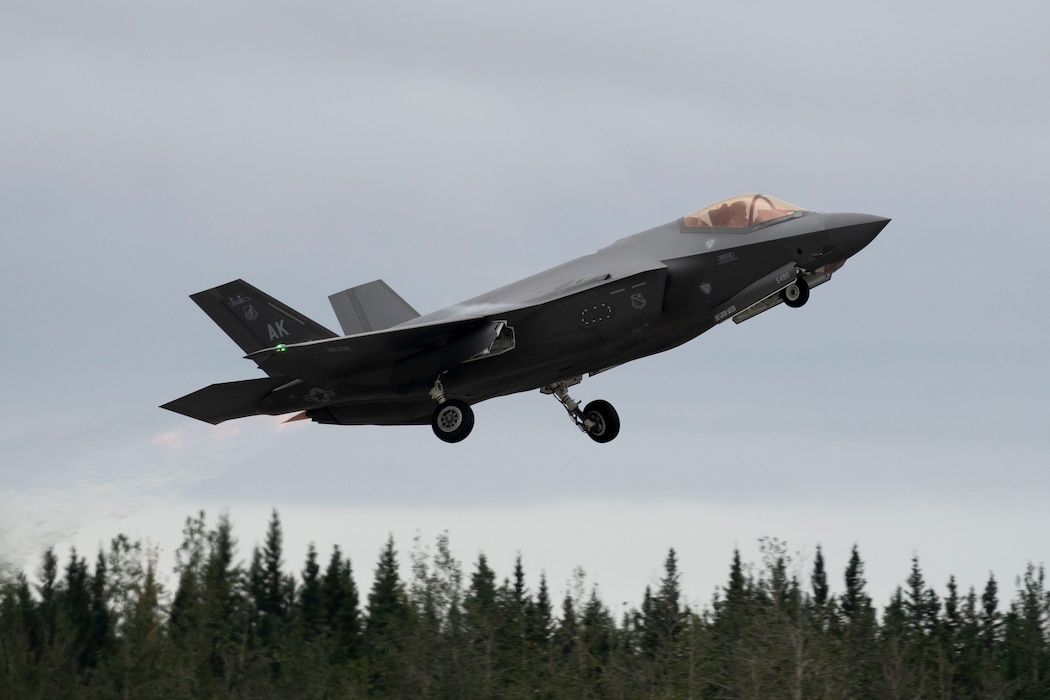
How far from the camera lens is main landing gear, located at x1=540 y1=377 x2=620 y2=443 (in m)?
27.0

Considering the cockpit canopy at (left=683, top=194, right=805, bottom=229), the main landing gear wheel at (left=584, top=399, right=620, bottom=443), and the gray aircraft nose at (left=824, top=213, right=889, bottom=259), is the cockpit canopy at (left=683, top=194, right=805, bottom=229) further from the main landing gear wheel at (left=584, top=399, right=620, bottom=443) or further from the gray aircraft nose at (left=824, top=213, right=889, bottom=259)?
the main landing gear wheel at (left=584, top=399, right=620, bottom=443)

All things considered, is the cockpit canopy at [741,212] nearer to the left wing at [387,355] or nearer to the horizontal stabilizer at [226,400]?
the left wing at [387,355]

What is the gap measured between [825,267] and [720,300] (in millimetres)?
1811

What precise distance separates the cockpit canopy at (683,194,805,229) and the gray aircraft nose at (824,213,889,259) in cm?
83

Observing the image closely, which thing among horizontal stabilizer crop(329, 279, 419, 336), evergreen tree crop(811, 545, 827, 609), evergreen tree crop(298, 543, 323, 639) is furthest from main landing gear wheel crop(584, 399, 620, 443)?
evergreen tree crop(811, 545, 827, 609)

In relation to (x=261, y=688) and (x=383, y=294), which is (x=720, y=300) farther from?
(x=261, y=688)

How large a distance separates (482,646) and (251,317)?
27.4 m

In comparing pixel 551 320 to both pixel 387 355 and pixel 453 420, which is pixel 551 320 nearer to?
pixel 453 420

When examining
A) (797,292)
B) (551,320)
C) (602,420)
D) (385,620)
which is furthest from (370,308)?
(385,620)

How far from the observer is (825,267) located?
958 inches

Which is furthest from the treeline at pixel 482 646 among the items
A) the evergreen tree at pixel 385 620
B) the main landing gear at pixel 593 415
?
the main landing gear at pixel 593 415

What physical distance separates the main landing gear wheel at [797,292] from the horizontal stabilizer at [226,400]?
8630mm

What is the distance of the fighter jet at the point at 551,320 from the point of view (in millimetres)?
24141

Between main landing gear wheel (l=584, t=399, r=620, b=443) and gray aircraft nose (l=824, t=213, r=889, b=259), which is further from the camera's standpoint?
main landing gear wheel (l=584, t=399, r=620, b=443)
